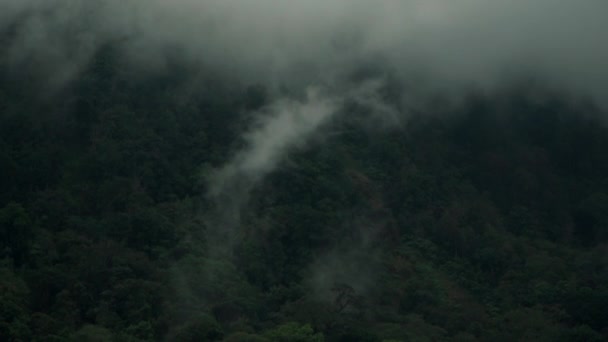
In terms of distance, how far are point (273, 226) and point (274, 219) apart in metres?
0.51

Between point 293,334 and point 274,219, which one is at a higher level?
point 274,219

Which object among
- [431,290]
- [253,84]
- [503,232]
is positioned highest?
[253,84]

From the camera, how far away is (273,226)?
46219mm

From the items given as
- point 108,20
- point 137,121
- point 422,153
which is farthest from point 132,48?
point 422,153

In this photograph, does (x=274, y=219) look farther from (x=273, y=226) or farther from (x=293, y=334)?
(x=293, y=334)

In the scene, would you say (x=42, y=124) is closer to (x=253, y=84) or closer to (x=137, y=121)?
(x=137, y=121)

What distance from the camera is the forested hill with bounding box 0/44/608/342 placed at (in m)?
40.5

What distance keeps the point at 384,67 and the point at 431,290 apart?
16.5 m

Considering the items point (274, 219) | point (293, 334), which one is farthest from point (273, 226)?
point (293, 334)

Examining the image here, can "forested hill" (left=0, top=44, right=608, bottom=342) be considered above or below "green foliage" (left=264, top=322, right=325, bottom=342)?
above

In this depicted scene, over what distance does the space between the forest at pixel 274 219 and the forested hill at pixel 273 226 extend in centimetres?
8

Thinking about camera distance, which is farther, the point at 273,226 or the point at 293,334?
the point at 273,226

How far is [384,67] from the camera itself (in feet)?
192

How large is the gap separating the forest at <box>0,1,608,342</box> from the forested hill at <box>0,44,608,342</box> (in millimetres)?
80
